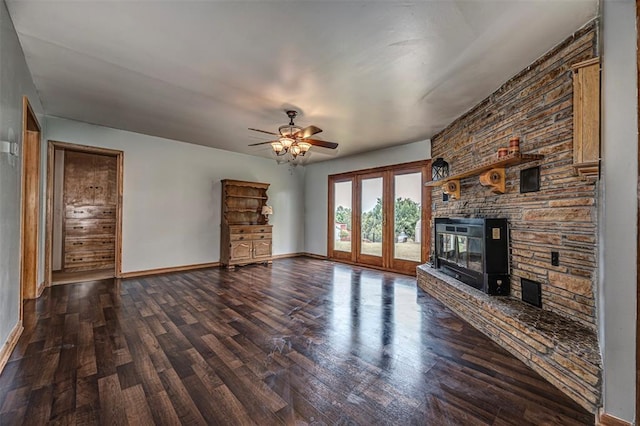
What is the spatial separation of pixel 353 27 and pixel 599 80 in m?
1.72

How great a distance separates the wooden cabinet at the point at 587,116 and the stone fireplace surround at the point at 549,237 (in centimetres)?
37

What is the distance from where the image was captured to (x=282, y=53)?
2473 millimetres

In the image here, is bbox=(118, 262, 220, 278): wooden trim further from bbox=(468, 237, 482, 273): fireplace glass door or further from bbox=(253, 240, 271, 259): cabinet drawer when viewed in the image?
bbox=(468, 237, 482, 273): fireplace glass door

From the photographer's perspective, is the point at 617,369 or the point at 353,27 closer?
the point at 617,369

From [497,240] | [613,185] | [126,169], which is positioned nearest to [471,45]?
[613,185]

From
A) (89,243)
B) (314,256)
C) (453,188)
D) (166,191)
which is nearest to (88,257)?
(89,243)

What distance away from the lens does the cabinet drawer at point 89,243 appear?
559 cm

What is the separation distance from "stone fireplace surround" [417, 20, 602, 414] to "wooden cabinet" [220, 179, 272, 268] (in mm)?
4237

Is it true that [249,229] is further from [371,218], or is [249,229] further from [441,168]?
[441,168]

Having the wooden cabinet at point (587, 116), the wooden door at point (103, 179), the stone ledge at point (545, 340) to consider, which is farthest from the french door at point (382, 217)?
the wooden door at point (103, 179)

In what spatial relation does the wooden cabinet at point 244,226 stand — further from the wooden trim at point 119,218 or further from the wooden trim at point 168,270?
the wooden trim at point 119,218

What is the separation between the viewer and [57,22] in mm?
2156

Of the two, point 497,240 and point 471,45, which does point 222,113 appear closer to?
point 471,45

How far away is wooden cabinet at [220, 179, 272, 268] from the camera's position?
19.3 feet
